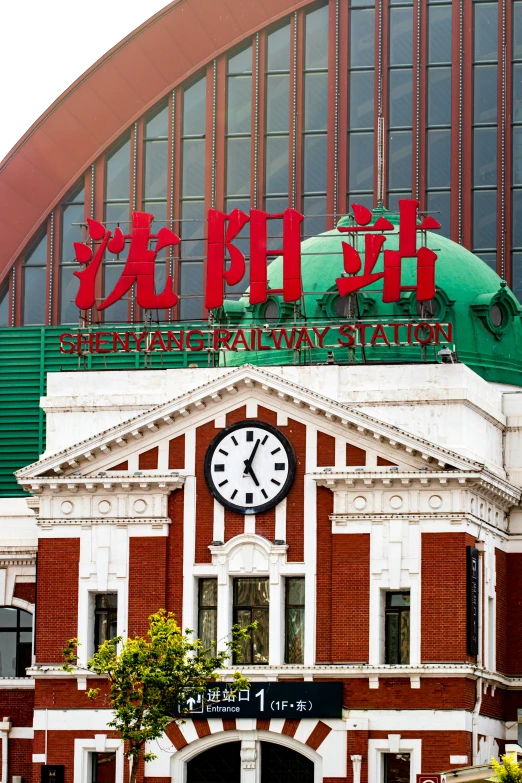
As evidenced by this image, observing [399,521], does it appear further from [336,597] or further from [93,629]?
[93,629]

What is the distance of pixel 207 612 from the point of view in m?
86.8

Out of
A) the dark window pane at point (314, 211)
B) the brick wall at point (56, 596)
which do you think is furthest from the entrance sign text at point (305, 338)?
the dark window pane at point (314, 211)

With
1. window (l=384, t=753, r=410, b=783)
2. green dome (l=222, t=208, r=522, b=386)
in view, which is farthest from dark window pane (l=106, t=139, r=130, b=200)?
window (l=384, t=753, r=410, b=783)

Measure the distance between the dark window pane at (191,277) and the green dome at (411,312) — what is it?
20.3m

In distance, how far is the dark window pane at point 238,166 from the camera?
119438 mm

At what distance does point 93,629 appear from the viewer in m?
87.3

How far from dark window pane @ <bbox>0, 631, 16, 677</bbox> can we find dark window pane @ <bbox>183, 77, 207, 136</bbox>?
33606mm

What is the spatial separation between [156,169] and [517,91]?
695 inches

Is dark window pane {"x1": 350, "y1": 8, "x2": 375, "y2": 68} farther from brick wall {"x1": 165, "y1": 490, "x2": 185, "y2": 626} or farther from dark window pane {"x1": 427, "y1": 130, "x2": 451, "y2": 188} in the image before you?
brick wall {"x1": 165, "y1": 490, "x2": 185, "y2": 626}

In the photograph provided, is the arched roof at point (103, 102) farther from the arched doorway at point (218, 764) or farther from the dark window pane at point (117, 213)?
the arched doorway at point (218, 764)

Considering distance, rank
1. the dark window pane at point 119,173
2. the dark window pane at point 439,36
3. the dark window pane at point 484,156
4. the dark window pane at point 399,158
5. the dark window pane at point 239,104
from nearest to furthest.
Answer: the dark window pane at point 484,156 < the dark window pane at point 399,158 < the dark window pane at point 439,36 < the dark window pane at point 239,104 < the dark window pane at point 119,173

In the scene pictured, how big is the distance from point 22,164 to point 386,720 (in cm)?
4708

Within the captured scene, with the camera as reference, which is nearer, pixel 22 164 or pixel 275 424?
pixel 275 424

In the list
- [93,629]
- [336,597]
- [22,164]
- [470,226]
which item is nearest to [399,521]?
[336,597]
